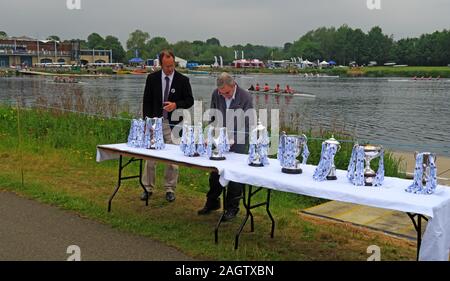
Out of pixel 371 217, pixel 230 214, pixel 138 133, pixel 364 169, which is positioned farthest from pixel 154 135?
pixel 371 217

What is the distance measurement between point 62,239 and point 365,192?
10.8 ft

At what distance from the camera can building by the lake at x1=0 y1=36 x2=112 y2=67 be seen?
144625mm

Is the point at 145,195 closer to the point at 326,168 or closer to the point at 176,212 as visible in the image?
the point at 176,212

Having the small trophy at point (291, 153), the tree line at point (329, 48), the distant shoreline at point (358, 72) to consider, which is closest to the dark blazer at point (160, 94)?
the small trophy at point (291, 153)

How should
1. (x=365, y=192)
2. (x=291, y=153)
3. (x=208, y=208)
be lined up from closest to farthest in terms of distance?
(x=365, y=192)
(x=291, y=153)
(x=208, y=208)

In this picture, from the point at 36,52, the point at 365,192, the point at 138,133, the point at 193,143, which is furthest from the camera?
the point at 36,52

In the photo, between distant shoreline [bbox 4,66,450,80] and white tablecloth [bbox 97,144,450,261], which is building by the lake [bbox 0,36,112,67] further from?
white tablecloth [bbox 97,144,450,261]

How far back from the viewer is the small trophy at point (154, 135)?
667 centimetres

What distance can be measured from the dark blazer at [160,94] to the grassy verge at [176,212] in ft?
4.19

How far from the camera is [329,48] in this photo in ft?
534

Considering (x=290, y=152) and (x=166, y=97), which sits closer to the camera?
(x=290, y=152)
